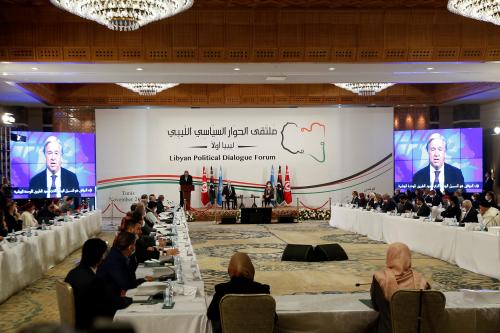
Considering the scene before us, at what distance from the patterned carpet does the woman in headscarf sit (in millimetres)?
3460

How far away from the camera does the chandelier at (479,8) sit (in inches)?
282

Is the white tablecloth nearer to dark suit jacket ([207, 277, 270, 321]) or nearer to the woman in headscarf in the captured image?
dark suit jacket ([207, 277, 270, 321])

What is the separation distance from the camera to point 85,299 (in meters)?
3.87

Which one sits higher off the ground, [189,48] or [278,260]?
[189,48]

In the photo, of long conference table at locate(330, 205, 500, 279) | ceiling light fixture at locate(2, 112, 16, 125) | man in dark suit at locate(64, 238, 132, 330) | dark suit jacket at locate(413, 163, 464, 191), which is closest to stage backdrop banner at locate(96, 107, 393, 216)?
dark suit jacket at locate(413, 163, 464, 191)

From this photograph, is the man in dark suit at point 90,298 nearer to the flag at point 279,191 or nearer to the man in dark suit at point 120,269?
the man in dark suit at point 120,269

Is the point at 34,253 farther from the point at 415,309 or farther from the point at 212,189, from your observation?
the point at 212,189

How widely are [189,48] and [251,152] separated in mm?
9558

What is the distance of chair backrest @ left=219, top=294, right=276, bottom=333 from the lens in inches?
142

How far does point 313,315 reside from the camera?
4.07 m

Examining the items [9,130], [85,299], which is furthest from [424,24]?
[9,130]

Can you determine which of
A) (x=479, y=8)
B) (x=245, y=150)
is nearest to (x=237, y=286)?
(x=479, y=8)

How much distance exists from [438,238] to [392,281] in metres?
6.67

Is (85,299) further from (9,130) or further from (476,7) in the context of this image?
(9,130)
